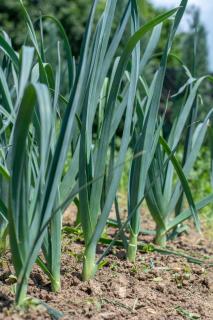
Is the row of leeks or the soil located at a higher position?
the row of leeks

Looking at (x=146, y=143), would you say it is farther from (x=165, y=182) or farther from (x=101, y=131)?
(x=165, y=182)

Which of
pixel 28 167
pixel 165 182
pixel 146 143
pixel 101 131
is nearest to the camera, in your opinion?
pixel 28 167

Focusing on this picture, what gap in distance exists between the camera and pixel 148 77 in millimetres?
8453

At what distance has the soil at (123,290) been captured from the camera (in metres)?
1.68

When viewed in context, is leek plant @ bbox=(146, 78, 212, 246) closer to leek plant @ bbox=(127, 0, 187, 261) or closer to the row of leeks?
the row of leeks

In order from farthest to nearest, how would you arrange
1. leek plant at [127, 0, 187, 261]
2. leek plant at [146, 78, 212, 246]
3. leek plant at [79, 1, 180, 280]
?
leek plant at [146, 78, 212, 246] → leek plant at [127, 0, 187, 261] → leek plant at [79, 1, 180, 280]

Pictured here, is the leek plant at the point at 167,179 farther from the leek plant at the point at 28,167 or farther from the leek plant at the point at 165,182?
the leek plant at the point at 28,167

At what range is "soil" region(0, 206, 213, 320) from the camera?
1678 millimetres

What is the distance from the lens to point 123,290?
6.30 feet

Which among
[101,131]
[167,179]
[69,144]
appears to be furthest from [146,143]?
[167,179]

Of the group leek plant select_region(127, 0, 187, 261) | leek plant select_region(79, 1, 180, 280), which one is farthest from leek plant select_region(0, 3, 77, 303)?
leek plant select_region(127, 0, 187, 261)

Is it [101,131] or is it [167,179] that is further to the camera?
[167,179]


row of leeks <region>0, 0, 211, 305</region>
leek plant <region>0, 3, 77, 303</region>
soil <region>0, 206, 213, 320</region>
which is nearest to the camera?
leek plant <region>0, 3, 77, 303</region>

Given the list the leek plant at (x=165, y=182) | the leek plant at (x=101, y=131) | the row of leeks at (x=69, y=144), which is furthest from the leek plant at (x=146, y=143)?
the leek plant at (x=165, y=182)
